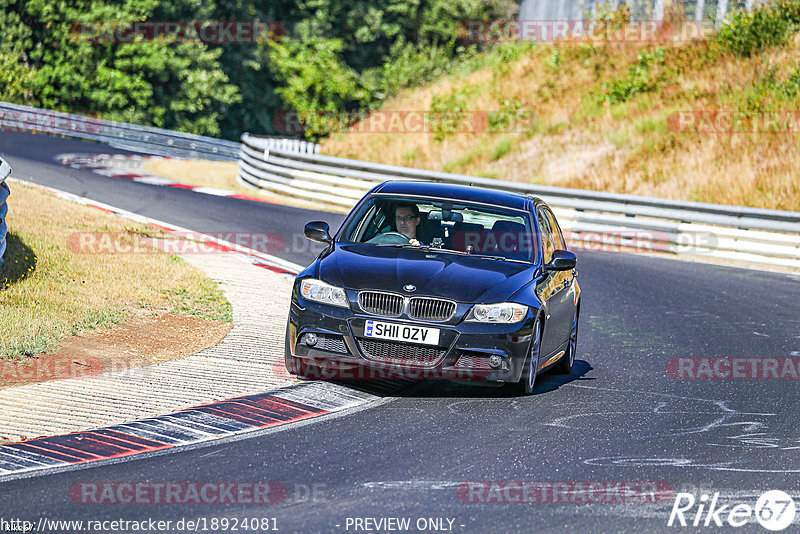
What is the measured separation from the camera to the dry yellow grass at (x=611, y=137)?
26062 mm

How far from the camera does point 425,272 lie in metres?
8.47

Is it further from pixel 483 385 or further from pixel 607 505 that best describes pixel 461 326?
pixel 607 505

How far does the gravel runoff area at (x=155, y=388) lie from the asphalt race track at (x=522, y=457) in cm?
93

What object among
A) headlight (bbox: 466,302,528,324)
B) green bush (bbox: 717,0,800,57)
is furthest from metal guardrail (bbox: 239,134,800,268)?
headlight (bbox: 466,302,528,324)

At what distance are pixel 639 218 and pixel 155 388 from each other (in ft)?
50.1

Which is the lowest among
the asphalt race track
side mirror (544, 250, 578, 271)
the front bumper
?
the asphalt race track

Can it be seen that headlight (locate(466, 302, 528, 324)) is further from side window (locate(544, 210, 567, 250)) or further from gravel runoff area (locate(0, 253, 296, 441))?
side window (locate(544, 210, 567, 250))

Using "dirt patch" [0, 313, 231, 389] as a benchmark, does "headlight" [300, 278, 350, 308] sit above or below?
above

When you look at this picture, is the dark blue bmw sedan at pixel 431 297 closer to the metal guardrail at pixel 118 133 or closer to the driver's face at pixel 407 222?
the driver's face at pixel 407 222

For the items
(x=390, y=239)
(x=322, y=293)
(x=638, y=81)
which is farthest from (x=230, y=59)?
(x=322, y=293)

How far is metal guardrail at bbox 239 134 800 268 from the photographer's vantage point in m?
20.3

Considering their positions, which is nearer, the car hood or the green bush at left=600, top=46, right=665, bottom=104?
the car hood

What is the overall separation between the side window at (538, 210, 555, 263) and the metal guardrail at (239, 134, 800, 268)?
11255mm

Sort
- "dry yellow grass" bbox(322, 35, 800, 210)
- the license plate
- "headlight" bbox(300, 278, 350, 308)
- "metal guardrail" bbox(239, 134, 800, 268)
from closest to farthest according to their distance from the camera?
the license plate, "headlight" bbox(300, 278, 350, 308), "metal guardrail" bbox(239, 134, 800, 268), "dry yellow grass" bbox(322, 35, 800, 210)
